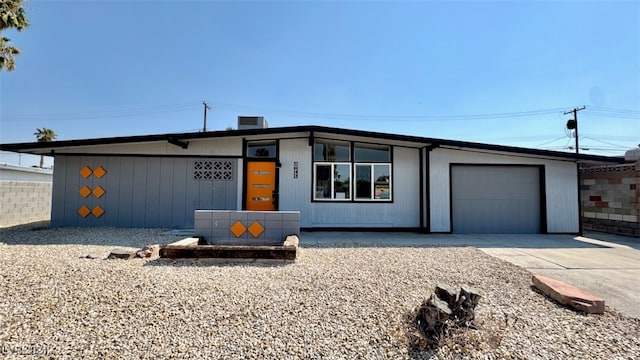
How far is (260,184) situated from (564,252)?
7154mm

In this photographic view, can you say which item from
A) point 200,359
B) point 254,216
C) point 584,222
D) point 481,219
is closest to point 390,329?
point 200,359

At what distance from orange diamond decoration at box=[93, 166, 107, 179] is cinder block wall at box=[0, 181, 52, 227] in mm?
3942

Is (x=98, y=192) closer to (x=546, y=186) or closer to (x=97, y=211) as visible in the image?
(x=97, y=211)

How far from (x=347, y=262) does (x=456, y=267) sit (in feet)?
5.49

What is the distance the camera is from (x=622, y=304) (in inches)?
124

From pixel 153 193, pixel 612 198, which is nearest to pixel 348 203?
pixel 153 193

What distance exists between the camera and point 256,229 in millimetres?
5770

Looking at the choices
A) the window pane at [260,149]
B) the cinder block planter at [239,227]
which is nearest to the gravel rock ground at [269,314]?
the cinder block planter at [239,227]

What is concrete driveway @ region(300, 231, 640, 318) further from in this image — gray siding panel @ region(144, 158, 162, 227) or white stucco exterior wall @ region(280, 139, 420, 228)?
gray siding panel @ region(144, 158, 162, 227)

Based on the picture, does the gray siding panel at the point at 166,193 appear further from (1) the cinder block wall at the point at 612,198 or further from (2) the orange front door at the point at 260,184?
(1) the cinder block wall at the point at 612,198

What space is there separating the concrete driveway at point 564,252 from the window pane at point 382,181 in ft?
3.59

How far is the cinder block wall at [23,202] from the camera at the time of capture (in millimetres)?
9523

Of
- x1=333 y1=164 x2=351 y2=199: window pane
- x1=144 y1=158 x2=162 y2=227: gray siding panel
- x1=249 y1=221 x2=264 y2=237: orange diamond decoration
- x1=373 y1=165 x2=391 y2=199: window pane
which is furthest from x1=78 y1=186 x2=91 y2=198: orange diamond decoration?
x1=373 y1=165 x2=391 y2=199: window pane

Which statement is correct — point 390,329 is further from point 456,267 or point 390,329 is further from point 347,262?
point 456,267
